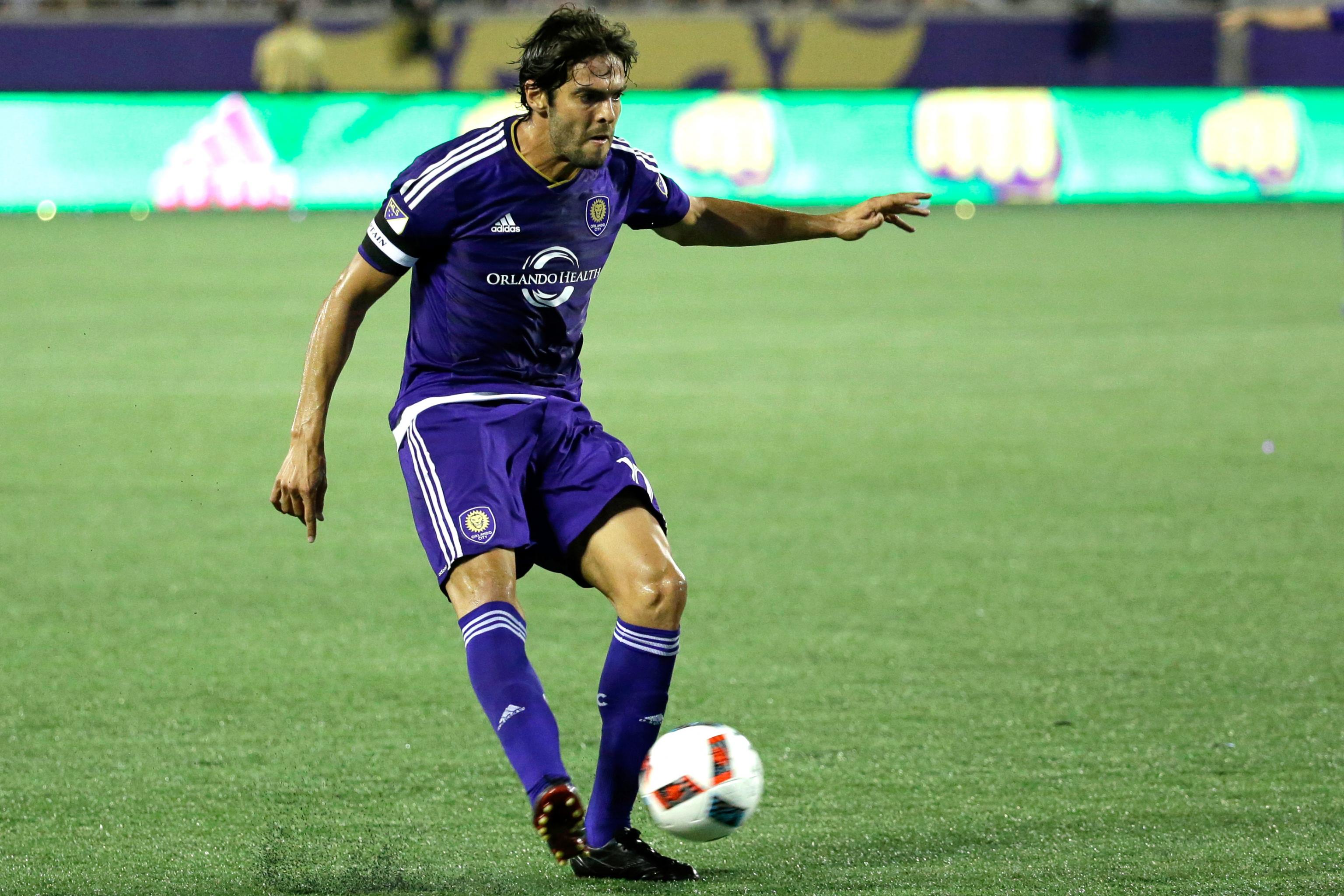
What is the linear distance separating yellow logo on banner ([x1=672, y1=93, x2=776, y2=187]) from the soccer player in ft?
60.5

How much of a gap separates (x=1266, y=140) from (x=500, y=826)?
20919 millimetres

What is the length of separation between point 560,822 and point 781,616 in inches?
121

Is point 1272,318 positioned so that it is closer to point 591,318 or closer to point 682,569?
point 591,318

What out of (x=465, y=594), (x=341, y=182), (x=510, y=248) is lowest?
(x=341, y=182)

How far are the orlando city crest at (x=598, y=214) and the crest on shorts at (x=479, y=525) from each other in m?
0.73

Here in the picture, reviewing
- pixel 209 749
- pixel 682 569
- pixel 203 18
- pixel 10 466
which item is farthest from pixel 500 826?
pixel 203 18

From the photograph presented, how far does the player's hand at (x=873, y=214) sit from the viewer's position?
15.8 ft

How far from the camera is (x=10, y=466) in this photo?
9336 mm

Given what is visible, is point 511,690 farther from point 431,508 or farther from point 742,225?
point 742,225

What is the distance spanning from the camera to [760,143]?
22.8 meters

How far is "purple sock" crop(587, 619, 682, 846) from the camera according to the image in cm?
411

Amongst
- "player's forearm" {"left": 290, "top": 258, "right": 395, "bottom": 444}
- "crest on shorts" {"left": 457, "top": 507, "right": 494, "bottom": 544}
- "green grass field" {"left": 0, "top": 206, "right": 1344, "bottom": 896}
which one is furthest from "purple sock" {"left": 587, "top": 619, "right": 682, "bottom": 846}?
"player's forearm" {"left": 290, "top": 258, "right": 395, "bottom": 444}

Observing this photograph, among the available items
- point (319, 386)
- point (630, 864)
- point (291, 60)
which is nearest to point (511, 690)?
point (630, 864)

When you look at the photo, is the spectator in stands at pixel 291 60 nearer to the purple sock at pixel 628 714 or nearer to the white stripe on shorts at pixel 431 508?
the white stripe on shorts at pixel 431 508
